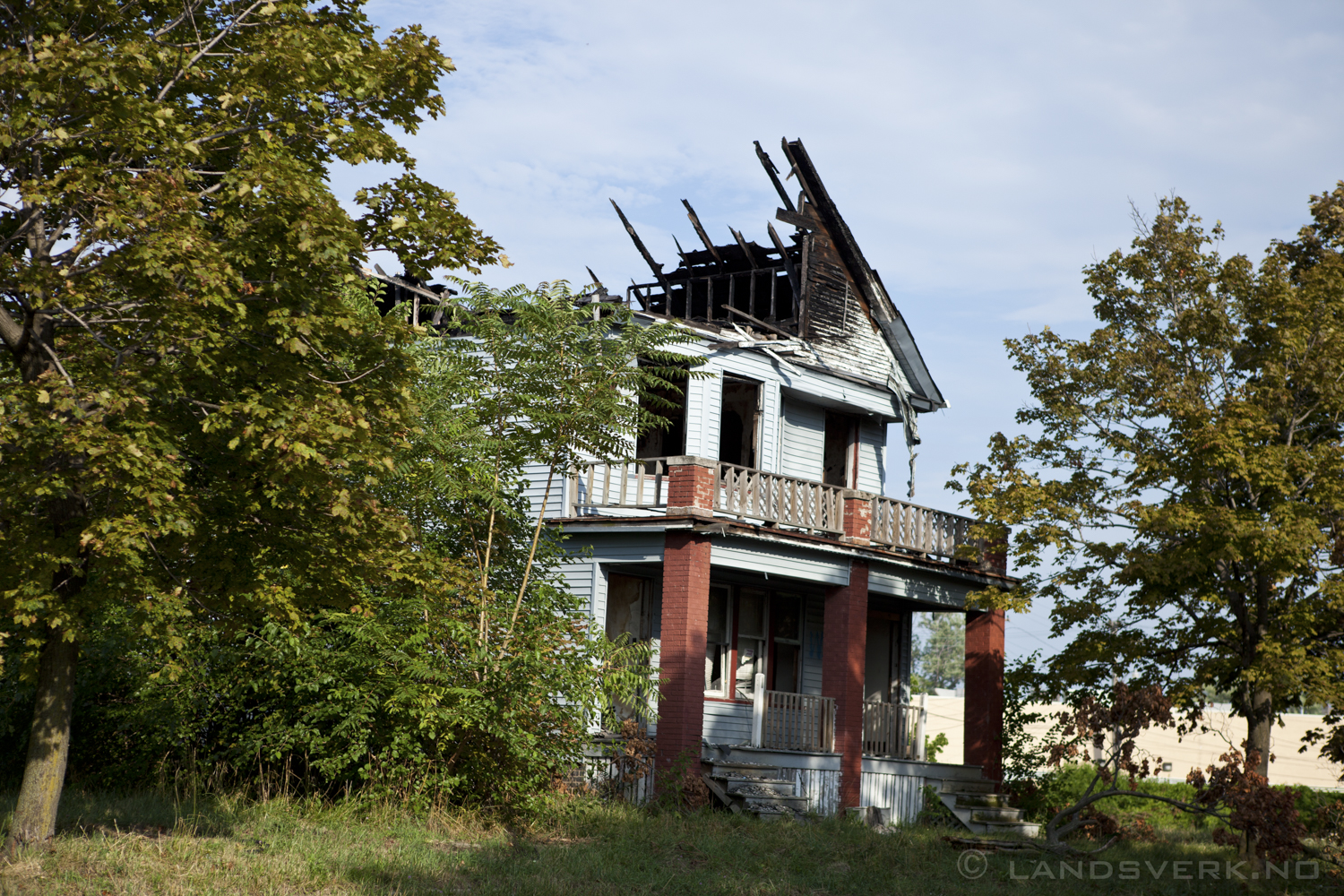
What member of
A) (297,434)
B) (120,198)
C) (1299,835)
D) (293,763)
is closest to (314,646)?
(293,763)

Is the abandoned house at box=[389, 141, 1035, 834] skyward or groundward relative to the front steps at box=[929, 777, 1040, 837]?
skyward

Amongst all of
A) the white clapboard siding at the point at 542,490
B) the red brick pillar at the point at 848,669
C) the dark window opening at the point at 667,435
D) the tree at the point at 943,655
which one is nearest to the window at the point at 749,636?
Result: the red brick pillar at the point at 848,669

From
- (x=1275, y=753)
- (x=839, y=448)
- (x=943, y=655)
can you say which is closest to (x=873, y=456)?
(x=839, y=448)

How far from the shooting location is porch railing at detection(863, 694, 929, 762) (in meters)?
22.0

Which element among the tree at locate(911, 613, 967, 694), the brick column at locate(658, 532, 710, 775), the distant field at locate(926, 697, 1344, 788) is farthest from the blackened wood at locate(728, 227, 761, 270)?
the tree at locate(911, 613, 967, 694)

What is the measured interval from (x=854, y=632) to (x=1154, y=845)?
5818mm

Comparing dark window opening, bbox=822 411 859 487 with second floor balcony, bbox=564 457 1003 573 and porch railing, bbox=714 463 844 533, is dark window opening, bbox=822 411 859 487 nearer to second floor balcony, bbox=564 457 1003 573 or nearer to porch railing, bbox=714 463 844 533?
second floor balcony, bbox=564 457 1003 573

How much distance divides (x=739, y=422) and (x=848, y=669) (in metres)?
5.77

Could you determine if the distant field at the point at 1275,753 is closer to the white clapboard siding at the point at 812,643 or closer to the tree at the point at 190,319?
the white clapboard siding at the point at 812,643

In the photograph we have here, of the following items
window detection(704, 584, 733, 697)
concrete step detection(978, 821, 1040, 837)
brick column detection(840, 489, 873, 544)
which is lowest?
concrete step detection(978, 821, 1040, 837)

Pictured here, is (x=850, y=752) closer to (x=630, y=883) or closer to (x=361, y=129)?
(x=630, y=883)

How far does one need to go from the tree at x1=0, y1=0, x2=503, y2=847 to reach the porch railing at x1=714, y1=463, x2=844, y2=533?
343 inches

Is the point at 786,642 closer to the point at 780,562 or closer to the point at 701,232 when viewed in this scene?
the point at 780,562

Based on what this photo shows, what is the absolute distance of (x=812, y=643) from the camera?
23312 millimetres
